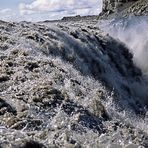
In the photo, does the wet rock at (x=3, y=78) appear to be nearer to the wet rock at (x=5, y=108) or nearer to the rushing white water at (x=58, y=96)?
the rushing white water at (x=58, y=96)

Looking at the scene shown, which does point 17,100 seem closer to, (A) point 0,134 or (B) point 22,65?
(A) point 0,134

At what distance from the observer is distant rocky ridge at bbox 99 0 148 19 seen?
184 meters

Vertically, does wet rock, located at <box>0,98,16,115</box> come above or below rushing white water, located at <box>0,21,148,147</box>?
above

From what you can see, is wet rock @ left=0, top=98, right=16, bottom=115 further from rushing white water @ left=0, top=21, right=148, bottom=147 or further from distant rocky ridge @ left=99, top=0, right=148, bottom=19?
distant rocky ridge @ left=99, top=0, right=148, bottom=19

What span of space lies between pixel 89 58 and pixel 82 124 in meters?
15.4

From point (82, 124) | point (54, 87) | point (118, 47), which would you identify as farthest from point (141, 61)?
point (82, 124)

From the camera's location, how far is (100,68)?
26.6m

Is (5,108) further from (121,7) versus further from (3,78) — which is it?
(121,7)

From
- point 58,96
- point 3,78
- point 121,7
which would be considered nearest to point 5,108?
point 58,96

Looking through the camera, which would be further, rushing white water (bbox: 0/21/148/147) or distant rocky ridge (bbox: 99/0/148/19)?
distant rocky ridge (bbox: 99/0/148/19)

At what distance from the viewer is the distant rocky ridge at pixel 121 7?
183750mm

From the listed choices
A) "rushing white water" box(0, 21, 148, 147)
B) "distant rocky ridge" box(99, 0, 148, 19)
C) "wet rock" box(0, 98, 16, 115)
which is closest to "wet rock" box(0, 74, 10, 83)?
"rushing white water" box(0, 21, 148, 147)

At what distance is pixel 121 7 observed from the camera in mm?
193375

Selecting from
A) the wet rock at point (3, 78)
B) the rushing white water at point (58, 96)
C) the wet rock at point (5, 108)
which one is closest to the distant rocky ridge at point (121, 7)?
the rushing white water at point (58, 96)
